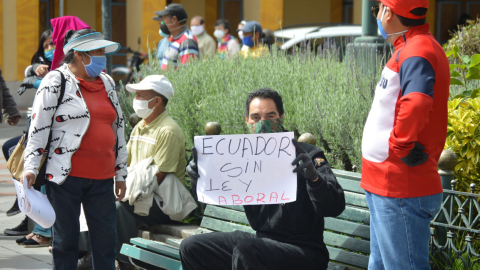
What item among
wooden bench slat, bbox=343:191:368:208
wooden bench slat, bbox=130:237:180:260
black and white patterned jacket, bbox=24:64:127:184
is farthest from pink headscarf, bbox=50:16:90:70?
wooden bench slat, bbox=343:191:368:208

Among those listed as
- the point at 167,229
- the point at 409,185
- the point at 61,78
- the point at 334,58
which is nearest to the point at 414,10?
the point at 409,185

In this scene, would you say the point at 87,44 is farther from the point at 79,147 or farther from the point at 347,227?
the point at 347,227

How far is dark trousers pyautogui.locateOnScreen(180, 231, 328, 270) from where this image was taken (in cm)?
340

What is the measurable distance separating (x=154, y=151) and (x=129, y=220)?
55cm

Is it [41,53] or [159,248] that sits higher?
[41,53]

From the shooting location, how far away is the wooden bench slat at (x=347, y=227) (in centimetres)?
361

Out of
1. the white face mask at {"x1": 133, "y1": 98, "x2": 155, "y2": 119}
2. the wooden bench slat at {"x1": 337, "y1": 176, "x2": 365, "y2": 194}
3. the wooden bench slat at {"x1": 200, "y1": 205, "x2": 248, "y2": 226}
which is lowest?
the wooden bench slat at {"x1": 200, "y1": 205, "x2": 248, "y2": 226}

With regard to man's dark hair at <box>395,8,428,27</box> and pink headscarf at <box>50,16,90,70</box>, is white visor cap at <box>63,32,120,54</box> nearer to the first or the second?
pink headscarf at <box>50,16,90,70</box>

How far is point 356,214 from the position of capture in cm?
367

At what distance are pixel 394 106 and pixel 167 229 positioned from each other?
2706 mm

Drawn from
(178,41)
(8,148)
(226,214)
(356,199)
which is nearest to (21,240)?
(8,148)

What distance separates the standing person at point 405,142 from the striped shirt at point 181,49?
4.78 metres

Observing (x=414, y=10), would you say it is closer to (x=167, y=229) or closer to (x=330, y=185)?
(x=330, y=185)

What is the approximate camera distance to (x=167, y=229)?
195 inches
